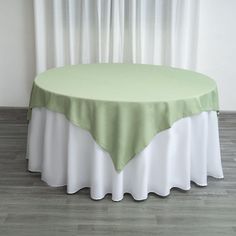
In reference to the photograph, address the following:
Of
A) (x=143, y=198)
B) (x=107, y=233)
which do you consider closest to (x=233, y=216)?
(x=143, y=198)

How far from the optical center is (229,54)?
3.68 m

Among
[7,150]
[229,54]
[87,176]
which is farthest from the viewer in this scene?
[229,54]

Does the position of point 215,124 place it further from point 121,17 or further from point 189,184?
point 121,17

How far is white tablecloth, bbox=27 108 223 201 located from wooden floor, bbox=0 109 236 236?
0.06 metres

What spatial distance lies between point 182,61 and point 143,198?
1616 mm

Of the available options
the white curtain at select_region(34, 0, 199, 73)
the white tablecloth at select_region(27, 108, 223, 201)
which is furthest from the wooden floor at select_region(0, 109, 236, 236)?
the white curtain at select_region(34, 0, 199, 73)

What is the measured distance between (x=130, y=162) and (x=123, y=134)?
0.18 metres

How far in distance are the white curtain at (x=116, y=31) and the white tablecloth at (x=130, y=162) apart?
1152 millimetres

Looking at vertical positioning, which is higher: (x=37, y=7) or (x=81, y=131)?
(x=37, y=7)

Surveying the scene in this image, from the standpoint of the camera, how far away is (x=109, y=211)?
2.20 meters

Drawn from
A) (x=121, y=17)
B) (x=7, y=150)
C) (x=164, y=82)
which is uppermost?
(x=121, y=17)
